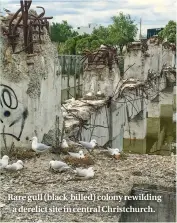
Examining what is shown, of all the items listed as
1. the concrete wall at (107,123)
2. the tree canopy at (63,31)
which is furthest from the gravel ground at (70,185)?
the tree canopy at (63,31)

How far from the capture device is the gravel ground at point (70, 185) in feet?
15.8

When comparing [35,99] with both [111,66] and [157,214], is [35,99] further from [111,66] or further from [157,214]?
[111,66]

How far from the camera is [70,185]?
5629 millimetres

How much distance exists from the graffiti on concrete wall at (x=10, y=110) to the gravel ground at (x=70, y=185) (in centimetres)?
69

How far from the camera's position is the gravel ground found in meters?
4.82

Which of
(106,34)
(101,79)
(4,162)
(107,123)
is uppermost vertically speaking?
(106,34)

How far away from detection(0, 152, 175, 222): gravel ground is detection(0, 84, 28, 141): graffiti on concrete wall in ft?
2.26

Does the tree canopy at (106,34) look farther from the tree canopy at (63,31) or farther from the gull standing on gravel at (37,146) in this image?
the gull standing on gravel at (37,146)

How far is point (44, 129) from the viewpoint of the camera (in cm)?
722

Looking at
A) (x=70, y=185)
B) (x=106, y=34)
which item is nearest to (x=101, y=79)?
(x=70, y=185)

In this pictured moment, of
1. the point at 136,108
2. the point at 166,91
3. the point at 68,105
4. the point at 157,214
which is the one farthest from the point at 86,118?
the point at 166,91

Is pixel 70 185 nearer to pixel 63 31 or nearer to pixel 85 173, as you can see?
pixel 85 173

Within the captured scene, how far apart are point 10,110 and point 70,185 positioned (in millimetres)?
1827

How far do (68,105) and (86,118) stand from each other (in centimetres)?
111
